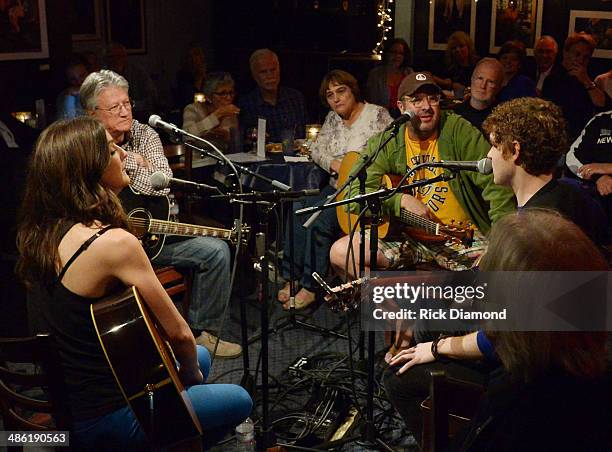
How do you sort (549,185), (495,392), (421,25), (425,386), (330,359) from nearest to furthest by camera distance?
(495,392) < (425,386) < (549,185) < (330,359) < (421,25)

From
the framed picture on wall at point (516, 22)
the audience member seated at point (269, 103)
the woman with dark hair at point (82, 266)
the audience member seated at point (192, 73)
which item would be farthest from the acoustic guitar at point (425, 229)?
the framed picture on wall at point (516, 22)

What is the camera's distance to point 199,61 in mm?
7930

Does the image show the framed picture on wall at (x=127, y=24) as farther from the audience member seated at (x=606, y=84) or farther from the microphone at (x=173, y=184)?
the microphone at (x=173, y=184)

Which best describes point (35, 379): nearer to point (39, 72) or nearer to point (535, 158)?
point (535, 158)

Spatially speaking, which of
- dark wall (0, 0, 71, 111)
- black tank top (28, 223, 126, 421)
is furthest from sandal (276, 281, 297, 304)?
dark wall (0, 0, 71, 111)

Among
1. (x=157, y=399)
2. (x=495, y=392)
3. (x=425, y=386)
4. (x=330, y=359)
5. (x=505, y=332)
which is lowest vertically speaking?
(x=330, y=359)

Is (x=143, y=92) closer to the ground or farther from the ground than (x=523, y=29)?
closer to the ground

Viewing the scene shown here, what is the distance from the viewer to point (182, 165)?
181 inches

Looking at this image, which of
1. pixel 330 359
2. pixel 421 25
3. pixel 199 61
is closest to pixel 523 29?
pixel 421 25

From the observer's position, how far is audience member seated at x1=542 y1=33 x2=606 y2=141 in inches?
223

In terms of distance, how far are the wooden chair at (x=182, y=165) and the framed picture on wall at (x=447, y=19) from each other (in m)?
4.84

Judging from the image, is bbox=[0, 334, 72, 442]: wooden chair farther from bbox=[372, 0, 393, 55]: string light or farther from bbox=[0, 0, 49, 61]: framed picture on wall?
bbox=[372, 0, 393, 55]: string light

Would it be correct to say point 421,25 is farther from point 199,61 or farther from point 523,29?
point 199,61

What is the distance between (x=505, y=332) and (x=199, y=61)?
6.85 meters
